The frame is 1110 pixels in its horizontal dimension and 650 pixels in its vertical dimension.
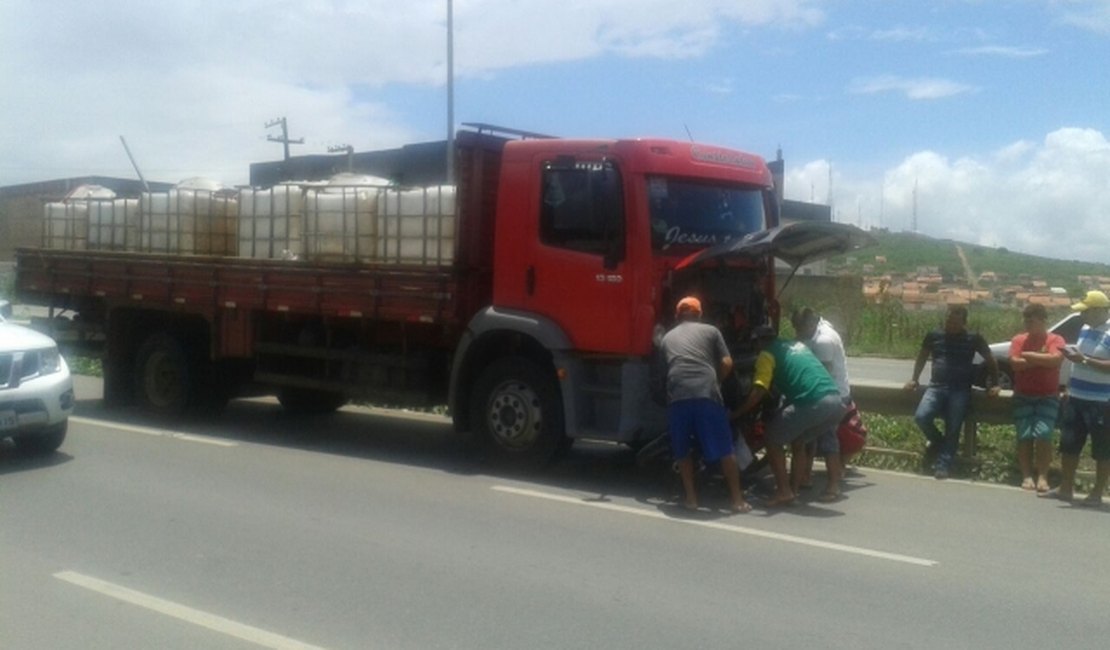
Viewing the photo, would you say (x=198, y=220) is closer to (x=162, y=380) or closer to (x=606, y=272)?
(x=162, y=380)

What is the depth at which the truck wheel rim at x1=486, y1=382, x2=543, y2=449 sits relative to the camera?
1015cm

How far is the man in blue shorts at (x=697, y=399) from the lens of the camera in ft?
29.0

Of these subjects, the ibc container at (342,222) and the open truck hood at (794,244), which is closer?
the open truck hood at (794,244)

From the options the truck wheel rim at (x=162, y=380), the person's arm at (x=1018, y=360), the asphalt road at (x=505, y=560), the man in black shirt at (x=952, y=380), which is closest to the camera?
the asphalt road at (x=505, y=560)

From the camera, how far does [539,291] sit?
32.7ft

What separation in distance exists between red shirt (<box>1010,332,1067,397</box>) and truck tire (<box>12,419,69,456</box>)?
332 inches

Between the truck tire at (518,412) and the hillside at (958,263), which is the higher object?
the hillside at (958,263)

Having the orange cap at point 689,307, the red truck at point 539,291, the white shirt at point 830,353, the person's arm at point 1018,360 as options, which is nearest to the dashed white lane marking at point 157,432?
the red truck at point 539,291

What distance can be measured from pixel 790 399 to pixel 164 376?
7.83 meters

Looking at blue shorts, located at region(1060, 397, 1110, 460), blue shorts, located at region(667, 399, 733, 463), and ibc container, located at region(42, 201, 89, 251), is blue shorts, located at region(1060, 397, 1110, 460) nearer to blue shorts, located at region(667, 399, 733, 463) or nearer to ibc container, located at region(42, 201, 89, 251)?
blue shorts, located at region(667, 399, 733, 463)

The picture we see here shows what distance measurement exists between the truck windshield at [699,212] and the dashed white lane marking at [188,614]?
4.75 m

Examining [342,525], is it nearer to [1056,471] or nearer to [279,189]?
[279,189]

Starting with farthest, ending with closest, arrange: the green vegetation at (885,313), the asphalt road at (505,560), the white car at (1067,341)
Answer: the green vegetation at (885,313)
the white car at (1067,341)
the asphalt road at (505,560)

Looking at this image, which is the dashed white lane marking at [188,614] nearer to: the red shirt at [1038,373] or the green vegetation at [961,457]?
the red shirt at [1038,373]
